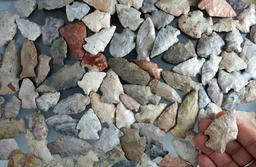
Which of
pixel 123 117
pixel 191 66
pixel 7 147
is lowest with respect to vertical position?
pixel 7 147

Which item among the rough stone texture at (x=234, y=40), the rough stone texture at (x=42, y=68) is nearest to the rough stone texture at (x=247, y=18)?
the rough stone texture at (x=234, y=40)

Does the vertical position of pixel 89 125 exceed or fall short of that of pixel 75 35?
it falls short

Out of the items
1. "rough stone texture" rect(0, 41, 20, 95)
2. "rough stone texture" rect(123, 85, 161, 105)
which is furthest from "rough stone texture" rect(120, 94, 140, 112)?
"rough stone texture" rect(0, 41, 20, 95)

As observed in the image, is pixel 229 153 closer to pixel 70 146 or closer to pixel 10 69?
pixel 70 146

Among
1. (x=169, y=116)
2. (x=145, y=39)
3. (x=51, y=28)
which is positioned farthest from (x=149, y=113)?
(x=51, y=28)

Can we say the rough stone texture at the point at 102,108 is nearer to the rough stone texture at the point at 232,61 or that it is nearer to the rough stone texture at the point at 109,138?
the rough stone texture at the point at 109,138

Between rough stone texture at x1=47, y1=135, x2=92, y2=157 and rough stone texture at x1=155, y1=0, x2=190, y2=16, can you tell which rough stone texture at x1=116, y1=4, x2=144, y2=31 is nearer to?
rough stone texture at x1=155, y1=0, x2=190, y2=16
